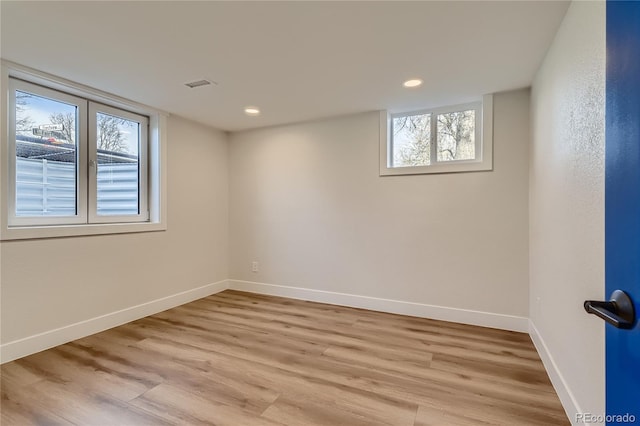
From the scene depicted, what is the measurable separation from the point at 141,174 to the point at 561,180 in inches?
155

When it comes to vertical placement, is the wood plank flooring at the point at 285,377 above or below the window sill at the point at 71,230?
below

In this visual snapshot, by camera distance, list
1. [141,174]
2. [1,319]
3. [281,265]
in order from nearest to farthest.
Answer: [1,319] → [141,174] → [281,265]

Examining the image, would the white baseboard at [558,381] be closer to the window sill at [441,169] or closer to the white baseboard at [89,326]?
the window sill at [441,169]

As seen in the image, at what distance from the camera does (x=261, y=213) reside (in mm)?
4234

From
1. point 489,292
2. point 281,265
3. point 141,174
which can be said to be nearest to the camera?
point 489,292

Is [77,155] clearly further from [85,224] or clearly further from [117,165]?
[85,224]

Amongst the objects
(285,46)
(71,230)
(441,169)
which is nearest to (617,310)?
(285,46)

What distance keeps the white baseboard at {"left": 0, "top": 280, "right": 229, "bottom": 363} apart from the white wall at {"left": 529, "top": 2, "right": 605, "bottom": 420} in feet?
12.2

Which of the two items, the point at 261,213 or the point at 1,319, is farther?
the point at 261,213

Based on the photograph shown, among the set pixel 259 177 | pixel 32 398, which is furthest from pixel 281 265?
pixel 32 398

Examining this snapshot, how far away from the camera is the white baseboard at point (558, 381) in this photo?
5.20ft

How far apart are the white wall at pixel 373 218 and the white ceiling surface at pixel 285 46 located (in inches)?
29.3

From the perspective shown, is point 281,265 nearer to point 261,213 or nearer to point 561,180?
point 261,213

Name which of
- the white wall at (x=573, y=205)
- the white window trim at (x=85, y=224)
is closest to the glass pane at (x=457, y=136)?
the white wall at (x=573, y=205)
